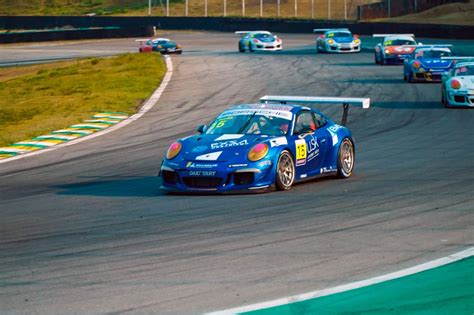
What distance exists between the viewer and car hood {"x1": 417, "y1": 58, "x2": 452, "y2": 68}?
106 feet

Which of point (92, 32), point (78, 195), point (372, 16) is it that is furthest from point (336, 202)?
point (372, 16)

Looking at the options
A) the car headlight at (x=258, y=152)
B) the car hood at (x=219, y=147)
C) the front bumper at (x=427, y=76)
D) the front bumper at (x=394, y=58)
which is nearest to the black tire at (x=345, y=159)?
the car hood at (x=219, y=147)

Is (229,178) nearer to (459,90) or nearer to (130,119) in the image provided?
(130,119)

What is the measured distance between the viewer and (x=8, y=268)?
875 cm

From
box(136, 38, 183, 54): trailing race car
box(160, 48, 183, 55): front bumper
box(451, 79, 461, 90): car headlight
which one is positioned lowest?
box(160, 48, 183, 55): front bumper

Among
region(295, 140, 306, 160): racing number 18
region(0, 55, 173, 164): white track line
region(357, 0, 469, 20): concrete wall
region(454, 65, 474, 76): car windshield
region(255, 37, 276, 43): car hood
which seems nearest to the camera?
region(295, 140, 306, 160): racing number 18

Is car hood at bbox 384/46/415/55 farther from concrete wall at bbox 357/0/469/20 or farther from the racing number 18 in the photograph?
concrete wall at bbox 357/0/469/20

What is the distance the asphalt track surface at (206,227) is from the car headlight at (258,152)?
0.55 meters

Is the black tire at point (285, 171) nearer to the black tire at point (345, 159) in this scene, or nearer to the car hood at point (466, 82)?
the black tire at point (345, 159)

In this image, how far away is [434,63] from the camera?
1281 inches

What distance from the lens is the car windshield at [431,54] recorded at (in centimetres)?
3266

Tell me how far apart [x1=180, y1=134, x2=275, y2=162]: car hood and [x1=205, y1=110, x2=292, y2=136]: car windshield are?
0.77ft

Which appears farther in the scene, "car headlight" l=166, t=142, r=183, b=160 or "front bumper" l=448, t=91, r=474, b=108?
"front bumper" l=448, t=91, r=474, b=108

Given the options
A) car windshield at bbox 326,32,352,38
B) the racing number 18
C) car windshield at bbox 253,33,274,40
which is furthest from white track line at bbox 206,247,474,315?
car windshield at bbox 253,33,274,40
